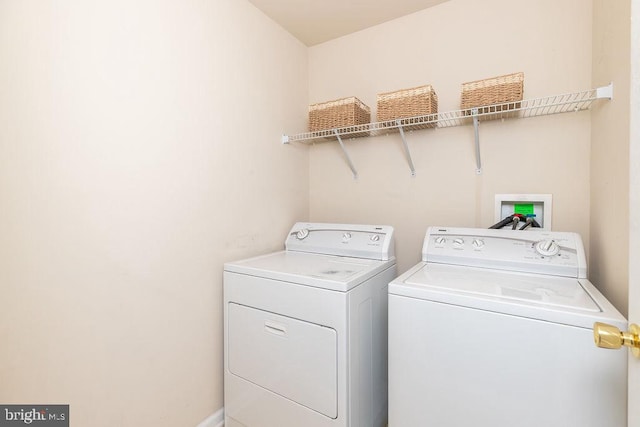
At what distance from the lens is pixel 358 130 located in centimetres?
196

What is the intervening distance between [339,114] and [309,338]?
1407mm

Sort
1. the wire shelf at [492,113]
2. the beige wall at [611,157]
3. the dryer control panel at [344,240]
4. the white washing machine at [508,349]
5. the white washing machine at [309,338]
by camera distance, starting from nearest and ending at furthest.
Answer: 1. the white washing machine at [508,349]
2. the beige wall at [611,157]
3. the white washing machine at [309,338]
4. the wire shelf at [492,113]
5. the dryer control panel at [344,240]

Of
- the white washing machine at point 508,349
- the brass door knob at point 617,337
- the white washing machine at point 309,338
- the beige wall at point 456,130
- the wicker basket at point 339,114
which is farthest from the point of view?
the wicker basket at point 339,114

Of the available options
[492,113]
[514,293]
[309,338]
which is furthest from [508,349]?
[492,113]

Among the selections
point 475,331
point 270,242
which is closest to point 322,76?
point 270,242

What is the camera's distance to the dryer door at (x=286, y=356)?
1271mm

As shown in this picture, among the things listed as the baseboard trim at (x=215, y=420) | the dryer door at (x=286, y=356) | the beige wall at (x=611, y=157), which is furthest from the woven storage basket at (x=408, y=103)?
the baseboard trim at (x=215, y=420)

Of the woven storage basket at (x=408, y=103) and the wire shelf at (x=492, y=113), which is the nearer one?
the wire shelf at (x=492, y=113)

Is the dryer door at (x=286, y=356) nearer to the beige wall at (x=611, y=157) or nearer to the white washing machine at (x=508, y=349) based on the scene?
the white washing machine at (x=508, y=349)

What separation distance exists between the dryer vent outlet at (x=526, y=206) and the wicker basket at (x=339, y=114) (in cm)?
100

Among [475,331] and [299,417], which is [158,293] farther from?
[475,331]

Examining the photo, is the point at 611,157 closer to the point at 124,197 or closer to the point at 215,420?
the point at 124,197

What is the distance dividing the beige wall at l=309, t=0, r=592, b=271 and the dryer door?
0.98 meters

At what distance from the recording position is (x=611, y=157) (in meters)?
1.16
